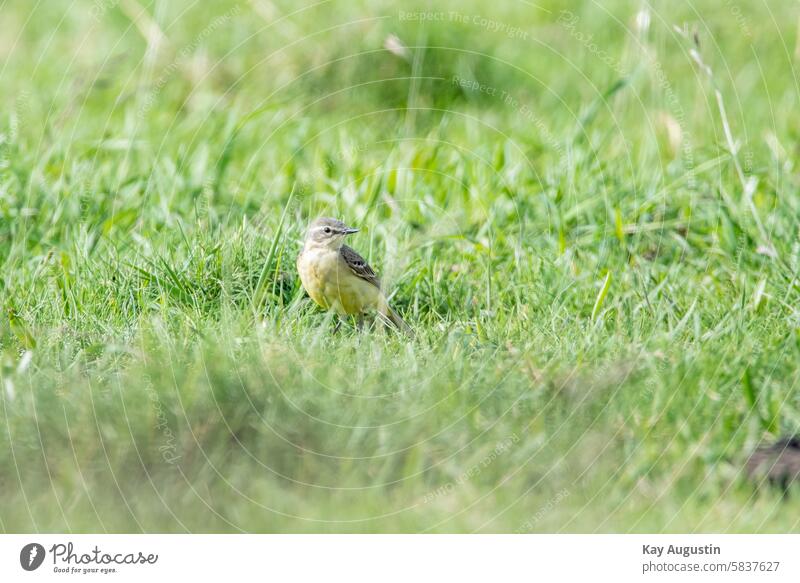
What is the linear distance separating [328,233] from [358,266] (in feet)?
0.76

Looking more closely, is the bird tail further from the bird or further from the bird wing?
the bird wing

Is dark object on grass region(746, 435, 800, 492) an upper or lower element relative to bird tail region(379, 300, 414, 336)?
upper

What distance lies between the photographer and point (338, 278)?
5.56 m

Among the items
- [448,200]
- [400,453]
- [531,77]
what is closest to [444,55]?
[531,77]

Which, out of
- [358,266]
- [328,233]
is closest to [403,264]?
[358,266]

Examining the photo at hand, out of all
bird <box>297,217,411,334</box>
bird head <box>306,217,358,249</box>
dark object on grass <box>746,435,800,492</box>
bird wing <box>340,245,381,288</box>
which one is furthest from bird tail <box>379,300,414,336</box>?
dark object on grass <box>746,435,800,492</box>

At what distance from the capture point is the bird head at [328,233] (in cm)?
572

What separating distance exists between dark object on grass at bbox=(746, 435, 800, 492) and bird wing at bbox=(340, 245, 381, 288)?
218 cm

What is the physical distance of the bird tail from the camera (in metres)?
5.39

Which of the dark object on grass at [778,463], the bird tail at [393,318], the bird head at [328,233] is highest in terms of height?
the bird head at [328,233]

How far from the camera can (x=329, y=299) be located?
5.57 meters

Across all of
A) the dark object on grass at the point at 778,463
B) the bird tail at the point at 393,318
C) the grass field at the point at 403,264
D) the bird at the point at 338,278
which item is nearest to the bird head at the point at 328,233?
the bird at the point at 338,278

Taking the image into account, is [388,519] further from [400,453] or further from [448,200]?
[448,200]

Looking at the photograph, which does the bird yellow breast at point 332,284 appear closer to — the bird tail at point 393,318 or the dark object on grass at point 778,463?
the bird tail at point 393,318
